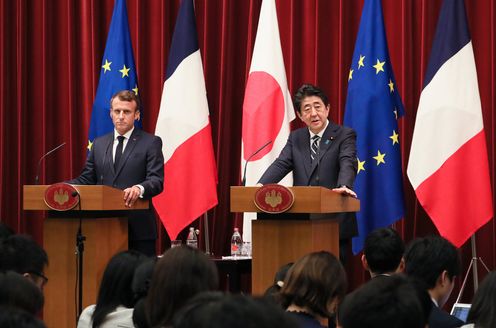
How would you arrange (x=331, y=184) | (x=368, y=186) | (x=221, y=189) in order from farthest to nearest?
(x=221, y=189) < (x=368, y=186) < (x=331, y=184)

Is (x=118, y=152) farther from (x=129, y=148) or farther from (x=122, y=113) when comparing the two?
(x=122, y=113)

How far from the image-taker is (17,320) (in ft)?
5.49

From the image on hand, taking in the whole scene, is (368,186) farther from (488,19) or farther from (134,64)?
(134,64)

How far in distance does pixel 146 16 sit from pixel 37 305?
20.3 feet

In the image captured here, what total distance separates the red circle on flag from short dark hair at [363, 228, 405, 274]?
3216 mm

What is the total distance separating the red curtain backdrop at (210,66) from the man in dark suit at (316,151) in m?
1.45

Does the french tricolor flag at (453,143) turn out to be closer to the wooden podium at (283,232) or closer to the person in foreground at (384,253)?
the wooden podium at (283,232)

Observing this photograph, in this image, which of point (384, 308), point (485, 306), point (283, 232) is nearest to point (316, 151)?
point (283, 232)

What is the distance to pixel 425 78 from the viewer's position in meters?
6.84

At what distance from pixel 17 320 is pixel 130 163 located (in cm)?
411

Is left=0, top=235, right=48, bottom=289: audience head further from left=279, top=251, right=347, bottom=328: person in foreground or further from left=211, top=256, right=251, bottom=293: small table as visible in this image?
left=211, top=256, right=251, bottom=293: small table

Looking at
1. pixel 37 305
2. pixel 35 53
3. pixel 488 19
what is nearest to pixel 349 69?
pixel 488 19

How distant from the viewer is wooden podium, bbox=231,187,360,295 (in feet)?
15.9

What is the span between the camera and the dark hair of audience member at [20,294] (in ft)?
7.27
